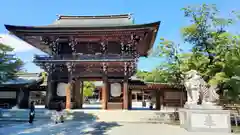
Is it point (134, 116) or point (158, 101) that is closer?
point (134, 116)

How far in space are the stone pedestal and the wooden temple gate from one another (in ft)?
27.2

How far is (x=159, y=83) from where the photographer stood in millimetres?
22766

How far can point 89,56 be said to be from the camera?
1944cm

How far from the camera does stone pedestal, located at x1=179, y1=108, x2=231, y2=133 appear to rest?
11289 millimetres

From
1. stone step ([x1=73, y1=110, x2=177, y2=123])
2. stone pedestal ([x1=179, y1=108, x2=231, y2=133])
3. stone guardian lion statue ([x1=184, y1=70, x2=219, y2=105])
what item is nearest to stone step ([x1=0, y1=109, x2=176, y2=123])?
stone step ([x1=73, y1=110, x2=177, y2=123])

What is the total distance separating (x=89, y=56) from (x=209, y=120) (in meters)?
11.7

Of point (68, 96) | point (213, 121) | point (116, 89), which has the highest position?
point (116, 89)

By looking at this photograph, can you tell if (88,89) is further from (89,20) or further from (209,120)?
(209,120)

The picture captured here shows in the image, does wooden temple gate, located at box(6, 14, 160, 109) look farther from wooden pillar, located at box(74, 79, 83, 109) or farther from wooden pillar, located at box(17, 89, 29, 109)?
wooden pillar, located at box(17, 89, 29, 109)

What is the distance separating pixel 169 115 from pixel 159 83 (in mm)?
6017

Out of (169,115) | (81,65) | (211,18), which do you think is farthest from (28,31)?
(211,18)

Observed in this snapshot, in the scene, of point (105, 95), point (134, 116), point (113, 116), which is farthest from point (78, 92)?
point (134, 116)

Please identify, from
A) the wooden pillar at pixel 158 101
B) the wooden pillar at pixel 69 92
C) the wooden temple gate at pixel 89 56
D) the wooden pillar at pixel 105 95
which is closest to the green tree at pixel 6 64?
the wooden temple gate at pixel 89 56

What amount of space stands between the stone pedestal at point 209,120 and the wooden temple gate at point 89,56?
8.29 metres
